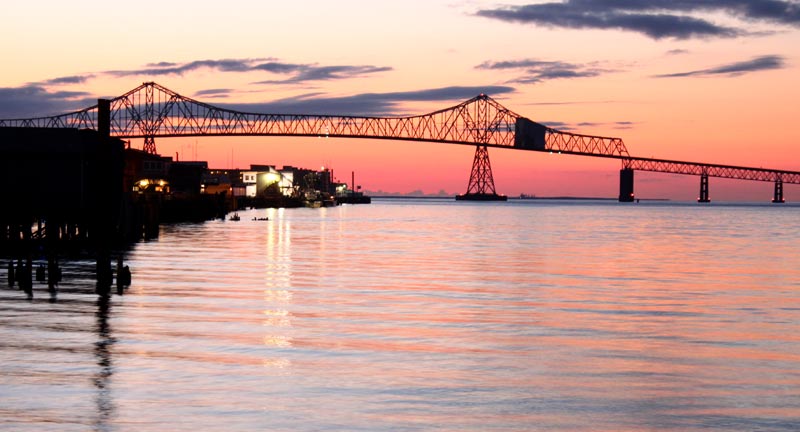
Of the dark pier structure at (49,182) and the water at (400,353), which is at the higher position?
the dark pier structure at (49,182)

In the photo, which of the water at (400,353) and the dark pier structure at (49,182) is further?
the dark pier structure at (49,182)

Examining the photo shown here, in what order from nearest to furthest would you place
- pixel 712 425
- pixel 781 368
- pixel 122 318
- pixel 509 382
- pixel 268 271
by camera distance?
pixel 712 425
pixel 509 382
pixel 781 368
pixel 122 318
pixel 268 271

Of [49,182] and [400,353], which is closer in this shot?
[400,353]

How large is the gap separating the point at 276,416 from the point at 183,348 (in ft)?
22.1

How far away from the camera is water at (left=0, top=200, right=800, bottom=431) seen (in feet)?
53.0

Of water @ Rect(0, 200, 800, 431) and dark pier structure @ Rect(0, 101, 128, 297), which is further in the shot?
dark pier structure @ Rect(0, 101, 128, 297)

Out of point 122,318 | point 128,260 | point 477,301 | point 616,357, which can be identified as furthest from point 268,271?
point 616,357

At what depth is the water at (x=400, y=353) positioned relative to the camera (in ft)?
53.0

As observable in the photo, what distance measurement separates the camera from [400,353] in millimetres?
22125

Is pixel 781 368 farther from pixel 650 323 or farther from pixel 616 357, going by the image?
pixel 650 323

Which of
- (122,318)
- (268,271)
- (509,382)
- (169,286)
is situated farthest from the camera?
(268,271)

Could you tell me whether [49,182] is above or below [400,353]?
above

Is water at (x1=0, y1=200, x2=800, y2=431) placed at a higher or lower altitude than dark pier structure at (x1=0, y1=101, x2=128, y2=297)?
lower

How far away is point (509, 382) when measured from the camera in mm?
19062
